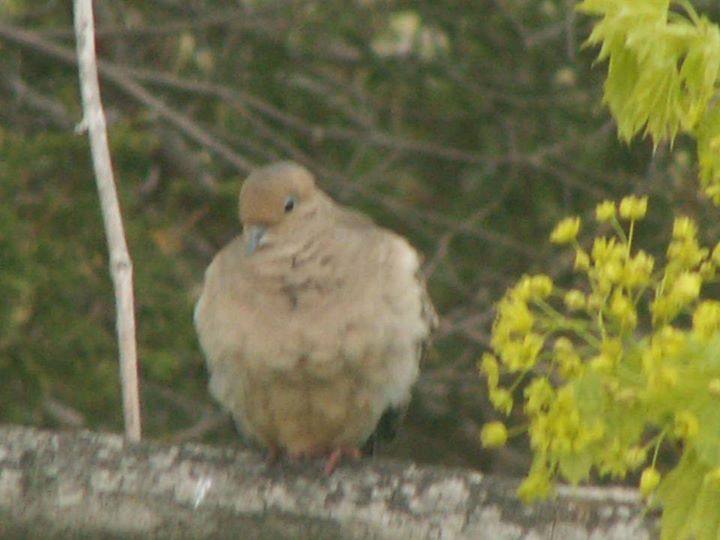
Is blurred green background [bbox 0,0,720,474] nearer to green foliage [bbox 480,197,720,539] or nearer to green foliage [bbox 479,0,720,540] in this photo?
green foliage [bbox 479,0,720,540]

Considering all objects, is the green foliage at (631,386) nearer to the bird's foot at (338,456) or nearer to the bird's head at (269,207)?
the bird's foot at (338,456)

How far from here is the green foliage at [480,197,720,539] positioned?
6.68 feet

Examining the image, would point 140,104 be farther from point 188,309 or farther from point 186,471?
point 186,471

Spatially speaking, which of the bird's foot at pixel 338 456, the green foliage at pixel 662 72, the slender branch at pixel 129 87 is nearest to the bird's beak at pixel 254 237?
the bird's foot at pixel 338 456

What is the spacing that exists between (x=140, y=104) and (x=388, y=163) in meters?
0.94

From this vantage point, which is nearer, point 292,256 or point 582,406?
point 582,406

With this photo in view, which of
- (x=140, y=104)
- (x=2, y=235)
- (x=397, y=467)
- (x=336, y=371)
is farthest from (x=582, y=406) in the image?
(x=140, y=104)

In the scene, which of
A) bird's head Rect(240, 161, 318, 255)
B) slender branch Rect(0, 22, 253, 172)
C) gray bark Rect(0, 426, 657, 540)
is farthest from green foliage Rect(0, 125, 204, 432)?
gray bark Rect(0, 426, 657, 540)

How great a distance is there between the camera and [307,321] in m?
3.78

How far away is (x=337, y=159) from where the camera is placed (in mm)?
6035

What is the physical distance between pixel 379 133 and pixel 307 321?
7.15 feet

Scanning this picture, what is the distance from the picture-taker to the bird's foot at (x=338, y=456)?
3.75 metres

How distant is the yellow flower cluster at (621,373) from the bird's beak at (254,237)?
5.72ft

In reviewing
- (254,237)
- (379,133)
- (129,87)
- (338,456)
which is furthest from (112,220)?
(379,133)
